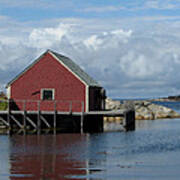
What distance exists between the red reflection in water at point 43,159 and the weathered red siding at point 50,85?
5.52 m

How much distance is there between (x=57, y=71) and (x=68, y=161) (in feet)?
66.4

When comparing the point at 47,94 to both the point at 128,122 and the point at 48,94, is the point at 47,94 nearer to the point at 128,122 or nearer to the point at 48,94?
the point at 48,94

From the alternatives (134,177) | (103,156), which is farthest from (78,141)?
(134,177)

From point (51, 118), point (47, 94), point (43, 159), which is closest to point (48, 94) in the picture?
point (47, 94)

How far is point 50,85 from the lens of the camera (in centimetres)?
4688

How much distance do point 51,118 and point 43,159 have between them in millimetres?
19430

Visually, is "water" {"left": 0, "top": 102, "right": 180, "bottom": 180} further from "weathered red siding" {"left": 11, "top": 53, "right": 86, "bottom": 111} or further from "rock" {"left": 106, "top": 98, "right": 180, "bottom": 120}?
"rock" {"left": 106, "top": 98, "right": 180, "bottom": 120}

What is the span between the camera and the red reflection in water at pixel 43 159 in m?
23.1

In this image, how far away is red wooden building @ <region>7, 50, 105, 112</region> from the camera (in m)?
46.5

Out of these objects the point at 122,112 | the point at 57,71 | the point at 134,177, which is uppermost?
the point at 57,71

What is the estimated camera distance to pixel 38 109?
1773 inches

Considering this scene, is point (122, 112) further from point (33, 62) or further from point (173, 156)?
point (173, 156)

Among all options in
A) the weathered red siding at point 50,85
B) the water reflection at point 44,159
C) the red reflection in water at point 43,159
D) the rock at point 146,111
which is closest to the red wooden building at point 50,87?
the weathered red siding at point 50,85

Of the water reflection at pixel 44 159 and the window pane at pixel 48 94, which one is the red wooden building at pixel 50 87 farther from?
the water reflection at pixel 44 159
